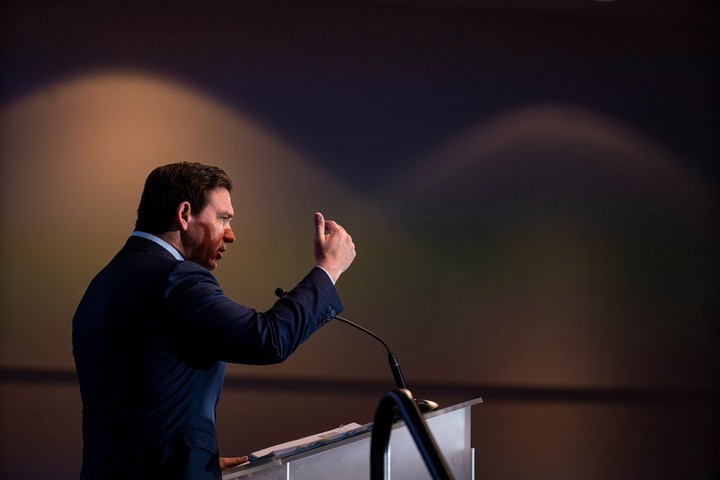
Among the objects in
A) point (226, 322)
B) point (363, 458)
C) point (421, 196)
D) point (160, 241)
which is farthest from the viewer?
point (421, 196)

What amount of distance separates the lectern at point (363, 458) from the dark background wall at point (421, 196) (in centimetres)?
143

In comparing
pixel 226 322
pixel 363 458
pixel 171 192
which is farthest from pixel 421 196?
pixel 226 322

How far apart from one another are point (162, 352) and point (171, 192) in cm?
38

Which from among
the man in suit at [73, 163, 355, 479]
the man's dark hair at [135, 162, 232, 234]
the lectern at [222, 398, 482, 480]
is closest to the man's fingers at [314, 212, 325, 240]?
the man in suit at [73, 163, 355, 479]

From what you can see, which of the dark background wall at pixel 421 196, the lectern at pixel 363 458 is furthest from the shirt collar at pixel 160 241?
the dark background wall at pixel 421 196

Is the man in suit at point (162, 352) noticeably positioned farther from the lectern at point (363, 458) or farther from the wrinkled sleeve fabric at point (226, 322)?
the lectern at point (363, 458)

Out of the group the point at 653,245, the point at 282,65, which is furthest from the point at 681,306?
the point at 282,65

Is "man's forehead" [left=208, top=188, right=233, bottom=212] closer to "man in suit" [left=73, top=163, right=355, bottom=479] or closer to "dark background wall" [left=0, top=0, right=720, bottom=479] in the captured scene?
"man in suit" [left=73, top=163, right=355, bottom=479]

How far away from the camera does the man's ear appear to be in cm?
162

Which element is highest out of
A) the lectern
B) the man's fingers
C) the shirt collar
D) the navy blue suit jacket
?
the man's fingers

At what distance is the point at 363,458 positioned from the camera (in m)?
1.82

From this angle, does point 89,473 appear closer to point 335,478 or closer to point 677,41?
point 335,478

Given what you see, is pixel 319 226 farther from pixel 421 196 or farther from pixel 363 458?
pixel 421 196

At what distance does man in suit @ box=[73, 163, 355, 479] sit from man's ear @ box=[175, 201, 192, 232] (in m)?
0.10
